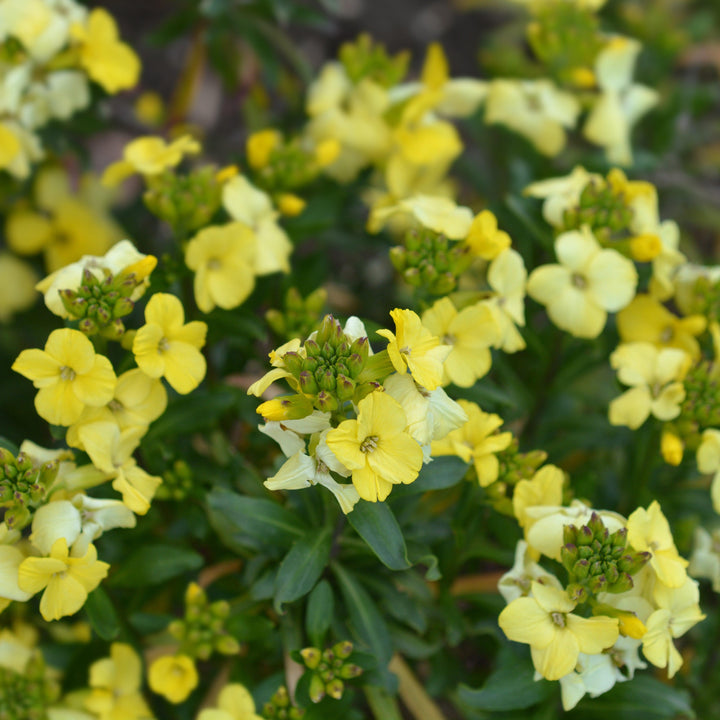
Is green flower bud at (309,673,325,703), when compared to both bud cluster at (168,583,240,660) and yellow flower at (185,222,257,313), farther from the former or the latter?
yellow flower at (185,222,257,313)

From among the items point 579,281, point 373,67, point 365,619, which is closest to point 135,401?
point 365,619

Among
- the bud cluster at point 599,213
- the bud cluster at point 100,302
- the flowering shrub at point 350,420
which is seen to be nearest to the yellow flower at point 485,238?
the flowering shrub at point 350,420

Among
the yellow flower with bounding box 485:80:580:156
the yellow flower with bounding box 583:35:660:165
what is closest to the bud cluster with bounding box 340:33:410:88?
the yellow flower with bounding box 485:80:580:156

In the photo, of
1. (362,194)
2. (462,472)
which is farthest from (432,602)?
(362,194)

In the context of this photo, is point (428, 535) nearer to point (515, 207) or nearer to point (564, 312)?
point (564, 312)

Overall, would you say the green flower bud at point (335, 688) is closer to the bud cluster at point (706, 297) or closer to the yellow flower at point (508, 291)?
the yellow flower at point (508, 291)

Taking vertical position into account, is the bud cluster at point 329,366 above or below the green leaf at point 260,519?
above

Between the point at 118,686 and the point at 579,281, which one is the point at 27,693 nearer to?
the point at 118,686
